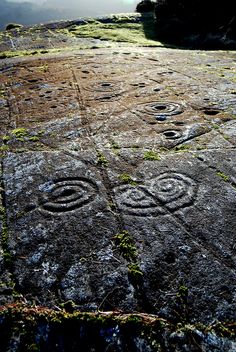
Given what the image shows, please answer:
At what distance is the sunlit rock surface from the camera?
6.13ft

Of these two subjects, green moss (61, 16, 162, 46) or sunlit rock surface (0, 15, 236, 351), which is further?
green moss (61, 16, 162, 46)

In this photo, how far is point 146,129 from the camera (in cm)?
371

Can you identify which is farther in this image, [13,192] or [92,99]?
[92,99]

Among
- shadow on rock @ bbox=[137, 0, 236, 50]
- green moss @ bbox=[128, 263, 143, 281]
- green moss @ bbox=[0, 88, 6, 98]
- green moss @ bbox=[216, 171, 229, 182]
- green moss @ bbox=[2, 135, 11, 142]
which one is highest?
green moss @ bbox=[216, 171, 229, 182]

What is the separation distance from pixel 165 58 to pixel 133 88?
2.82m

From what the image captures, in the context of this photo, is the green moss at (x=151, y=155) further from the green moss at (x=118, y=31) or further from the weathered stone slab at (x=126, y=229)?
the green moss at (x=118, y=31)

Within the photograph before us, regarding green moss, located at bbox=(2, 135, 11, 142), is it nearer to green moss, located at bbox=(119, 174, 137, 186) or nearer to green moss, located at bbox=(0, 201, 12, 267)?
green moss, located at bbox=(0, 201, 12, 267)

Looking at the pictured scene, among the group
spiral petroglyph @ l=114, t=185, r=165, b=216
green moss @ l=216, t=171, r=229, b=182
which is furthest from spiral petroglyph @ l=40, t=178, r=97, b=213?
green moss @ l=216, t=171, r=229, b=182

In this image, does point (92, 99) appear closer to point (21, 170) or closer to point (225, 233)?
point (21, 170)

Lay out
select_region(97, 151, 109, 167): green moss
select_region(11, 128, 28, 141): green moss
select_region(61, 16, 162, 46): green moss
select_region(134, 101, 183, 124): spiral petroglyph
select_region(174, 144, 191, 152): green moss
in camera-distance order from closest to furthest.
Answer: select_region(97, 151, 109, 167): green moss
select_region(174, 144, 191, 152): green moss
select_region(11, 128, 28, 141): green moss
select_region(134, 101, 183, 124): spiral petroglyph
select_region(61, 16, 162, 46): green moss

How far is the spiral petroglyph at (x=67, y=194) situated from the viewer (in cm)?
251

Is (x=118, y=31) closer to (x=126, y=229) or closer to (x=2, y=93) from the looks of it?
(x=2, y=93)

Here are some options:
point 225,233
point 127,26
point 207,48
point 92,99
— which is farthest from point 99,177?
point 127,26

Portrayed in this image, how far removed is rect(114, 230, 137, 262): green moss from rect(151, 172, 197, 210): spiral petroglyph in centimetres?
43
